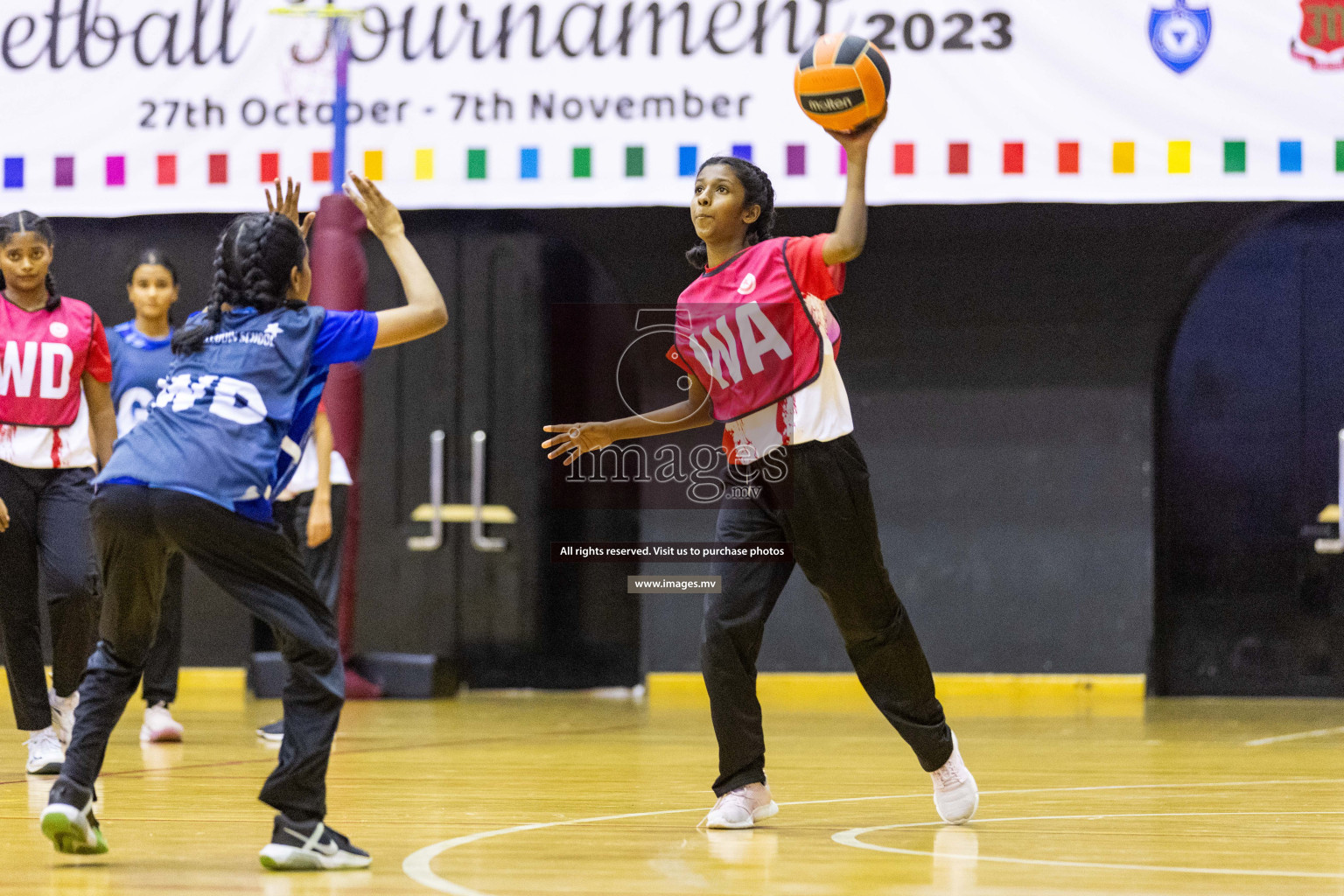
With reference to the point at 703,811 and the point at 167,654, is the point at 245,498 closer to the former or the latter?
the point at 703,811

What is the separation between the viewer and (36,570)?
4895mm

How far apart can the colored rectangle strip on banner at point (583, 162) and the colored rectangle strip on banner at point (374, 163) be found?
901 millimetres

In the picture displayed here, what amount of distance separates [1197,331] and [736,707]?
209 inches

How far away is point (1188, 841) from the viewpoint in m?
3.52

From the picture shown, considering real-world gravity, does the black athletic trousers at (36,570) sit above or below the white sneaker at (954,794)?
above

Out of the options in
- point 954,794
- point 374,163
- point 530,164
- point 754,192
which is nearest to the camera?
point 954,794

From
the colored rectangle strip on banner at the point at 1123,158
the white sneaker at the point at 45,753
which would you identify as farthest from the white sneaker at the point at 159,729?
the colored rectangle strip on banner at the point at 1123,158

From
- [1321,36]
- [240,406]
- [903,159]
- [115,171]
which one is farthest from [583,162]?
[240,406]

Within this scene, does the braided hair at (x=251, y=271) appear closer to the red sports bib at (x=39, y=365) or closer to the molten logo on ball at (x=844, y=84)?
the molten logo on ball at (x=844, y=84)

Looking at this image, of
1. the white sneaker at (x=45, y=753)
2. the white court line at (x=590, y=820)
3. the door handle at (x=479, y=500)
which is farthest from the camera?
the door handle at (x=479, y=500)

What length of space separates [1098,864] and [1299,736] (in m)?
3.48

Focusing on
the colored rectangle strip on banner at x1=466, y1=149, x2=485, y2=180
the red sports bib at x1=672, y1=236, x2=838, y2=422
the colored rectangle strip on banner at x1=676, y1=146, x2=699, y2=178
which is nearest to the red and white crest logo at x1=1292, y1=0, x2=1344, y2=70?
the colored rectangle strip on banner at x1=676, y1=146, x2=699, y2=178

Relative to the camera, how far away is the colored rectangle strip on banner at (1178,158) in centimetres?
679

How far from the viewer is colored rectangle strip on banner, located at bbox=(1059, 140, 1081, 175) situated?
22.5ft
